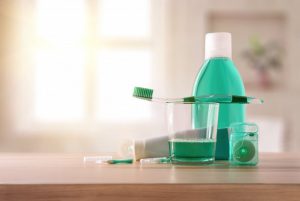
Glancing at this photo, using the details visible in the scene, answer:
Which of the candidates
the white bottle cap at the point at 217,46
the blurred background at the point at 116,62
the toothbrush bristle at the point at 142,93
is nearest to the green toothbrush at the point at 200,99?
the toothbrush bristle at the point at 142,93

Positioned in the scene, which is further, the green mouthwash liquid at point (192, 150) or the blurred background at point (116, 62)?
the blurred background at point (116, 62)

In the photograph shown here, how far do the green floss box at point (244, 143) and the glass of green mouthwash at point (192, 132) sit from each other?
0.04 metres

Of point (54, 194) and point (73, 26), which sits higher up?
point (73, 26)

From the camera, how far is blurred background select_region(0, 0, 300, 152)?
11.1 ft

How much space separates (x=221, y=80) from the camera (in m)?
1.00

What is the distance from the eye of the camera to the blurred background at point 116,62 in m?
3.39

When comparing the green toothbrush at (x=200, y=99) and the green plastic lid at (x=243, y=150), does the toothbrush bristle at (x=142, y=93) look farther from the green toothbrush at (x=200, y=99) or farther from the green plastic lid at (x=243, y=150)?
the green plastic lid at (x=243, y=150)

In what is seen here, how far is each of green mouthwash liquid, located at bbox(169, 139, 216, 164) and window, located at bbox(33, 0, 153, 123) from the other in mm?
2610

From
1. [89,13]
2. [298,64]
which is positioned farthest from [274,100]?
[89,13]

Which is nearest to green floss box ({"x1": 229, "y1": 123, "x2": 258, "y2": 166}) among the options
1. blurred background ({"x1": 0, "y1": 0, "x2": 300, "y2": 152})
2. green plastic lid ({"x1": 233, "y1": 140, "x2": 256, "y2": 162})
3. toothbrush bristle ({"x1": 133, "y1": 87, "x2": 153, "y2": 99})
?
green plastic lid ({"x1": 233, "y1": 140, "x2": 256, "y2": 162})

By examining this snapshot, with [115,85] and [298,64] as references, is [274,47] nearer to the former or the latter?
[298,64]

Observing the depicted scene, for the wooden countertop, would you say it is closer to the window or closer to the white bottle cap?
the white bottle cap

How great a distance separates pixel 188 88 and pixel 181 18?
1.39ft

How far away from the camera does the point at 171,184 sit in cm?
59
